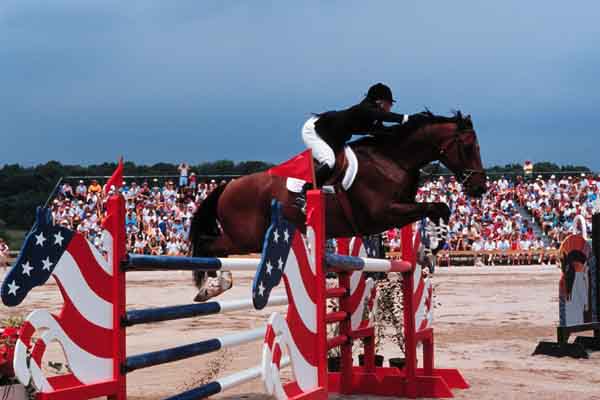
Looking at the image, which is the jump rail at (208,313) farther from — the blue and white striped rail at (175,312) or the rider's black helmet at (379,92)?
the rider's black helmet at (379,92)

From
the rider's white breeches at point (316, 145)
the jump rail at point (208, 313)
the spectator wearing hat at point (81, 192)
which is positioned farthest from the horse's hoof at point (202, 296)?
the spectator wearing hat at point (81, 192)

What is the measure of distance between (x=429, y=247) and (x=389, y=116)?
3.30 feet

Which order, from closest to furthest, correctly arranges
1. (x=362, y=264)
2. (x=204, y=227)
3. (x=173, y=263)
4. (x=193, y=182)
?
(x=173, y=263) → (x=362, y=264) → (x=204, y=227) → (x=193, y=182)

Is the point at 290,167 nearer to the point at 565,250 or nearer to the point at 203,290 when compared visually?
the point at 203,290

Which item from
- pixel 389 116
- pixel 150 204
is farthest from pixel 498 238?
pixel 389 116

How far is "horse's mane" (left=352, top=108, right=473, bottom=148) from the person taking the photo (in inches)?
242

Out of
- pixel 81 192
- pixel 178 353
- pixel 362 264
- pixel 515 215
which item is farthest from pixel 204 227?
pixel 81 192

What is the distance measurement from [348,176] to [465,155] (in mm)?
911

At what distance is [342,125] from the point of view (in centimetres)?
604

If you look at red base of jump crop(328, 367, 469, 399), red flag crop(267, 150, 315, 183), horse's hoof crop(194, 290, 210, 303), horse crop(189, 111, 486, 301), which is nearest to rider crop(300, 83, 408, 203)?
horse crop(189, 111, 486, 301)

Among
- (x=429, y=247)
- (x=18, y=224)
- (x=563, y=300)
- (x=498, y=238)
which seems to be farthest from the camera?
(x=18, y=224)

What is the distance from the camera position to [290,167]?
4520mm

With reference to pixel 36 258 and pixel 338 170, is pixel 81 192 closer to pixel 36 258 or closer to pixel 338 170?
pixel 338 170

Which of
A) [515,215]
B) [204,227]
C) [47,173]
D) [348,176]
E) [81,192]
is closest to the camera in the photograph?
[348,176]
